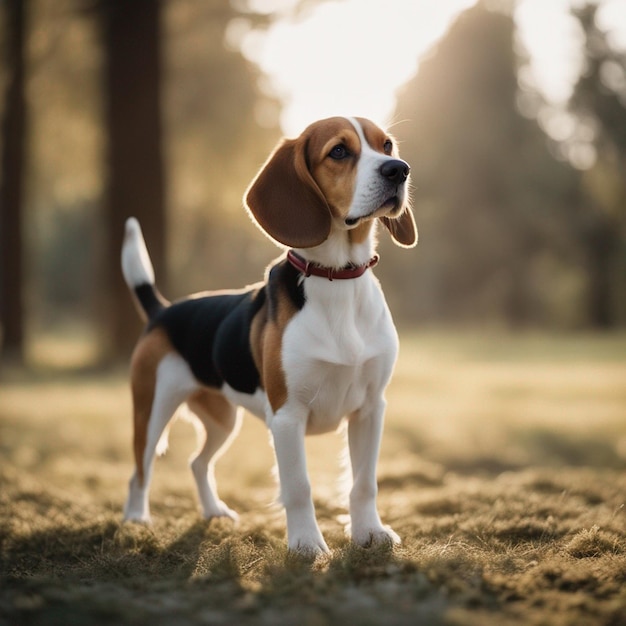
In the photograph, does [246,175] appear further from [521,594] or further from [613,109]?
[613,109]

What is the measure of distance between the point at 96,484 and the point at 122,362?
7.20 metres

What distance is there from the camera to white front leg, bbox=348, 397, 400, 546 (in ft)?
12.6

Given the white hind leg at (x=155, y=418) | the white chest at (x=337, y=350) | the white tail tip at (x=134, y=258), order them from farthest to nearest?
1. the white tail tip at (x=134, y=258)
2. the white hind leg at (x=155, y=418)
3. the white chest at (x=337, y=350)

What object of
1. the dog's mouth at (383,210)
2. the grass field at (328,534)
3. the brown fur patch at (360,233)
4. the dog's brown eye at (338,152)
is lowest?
the grass field at (328,534)

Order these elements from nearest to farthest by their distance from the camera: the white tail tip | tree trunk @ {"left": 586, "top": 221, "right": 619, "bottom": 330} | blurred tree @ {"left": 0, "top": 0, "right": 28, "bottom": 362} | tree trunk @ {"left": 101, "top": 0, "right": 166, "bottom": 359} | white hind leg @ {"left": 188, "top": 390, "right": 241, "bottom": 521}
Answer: white hind leg @ {"left": 188, "top": 390, "right": 241, "bottom": 521}
the white tail tip
tree trunk @ {"left": 101, "top": 0, "right": 166, "bottom": 359}
blurred tree @ {"left": 0, "top": 0, "right": 28, "bottom": 362}
tree trunk @ {"left": 586, "top": 221, "right": 619, "bottom": 330}

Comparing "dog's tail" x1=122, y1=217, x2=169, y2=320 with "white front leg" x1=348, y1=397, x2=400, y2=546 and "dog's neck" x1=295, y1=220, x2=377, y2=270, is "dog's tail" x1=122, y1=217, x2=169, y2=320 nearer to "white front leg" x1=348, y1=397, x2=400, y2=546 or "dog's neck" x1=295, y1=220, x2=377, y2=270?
A: "dog's neck" x1=295, y1=220, x2=377, y2=270

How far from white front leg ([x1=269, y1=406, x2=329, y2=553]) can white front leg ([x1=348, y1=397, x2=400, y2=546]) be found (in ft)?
0.93

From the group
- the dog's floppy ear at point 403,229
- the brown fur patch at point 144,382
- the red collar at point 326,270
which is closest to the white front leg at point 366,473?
the red collar at point 326,270

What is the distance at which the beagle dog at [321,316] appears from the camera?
3.64 metres

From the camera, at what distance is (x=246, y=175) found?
17266 mm

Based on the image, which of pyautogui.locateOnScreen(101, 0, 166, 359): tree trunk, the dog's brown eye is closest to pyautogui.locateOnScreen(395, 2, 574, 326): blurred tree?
pyautogui.locateOnScreen(101, 0, 166, 359): tree trunk


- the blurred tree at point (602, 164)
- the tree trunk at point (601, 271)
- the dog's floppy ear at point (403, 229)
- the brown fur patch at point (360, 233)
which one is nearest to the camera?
the brown fur patch at point (360, 233)

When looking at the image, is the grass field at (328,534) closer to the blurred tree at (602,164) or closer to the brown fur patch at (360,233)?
the brown fur patch at (360,233)

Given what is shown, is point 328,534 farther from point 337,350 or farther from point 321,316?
point 321,316
